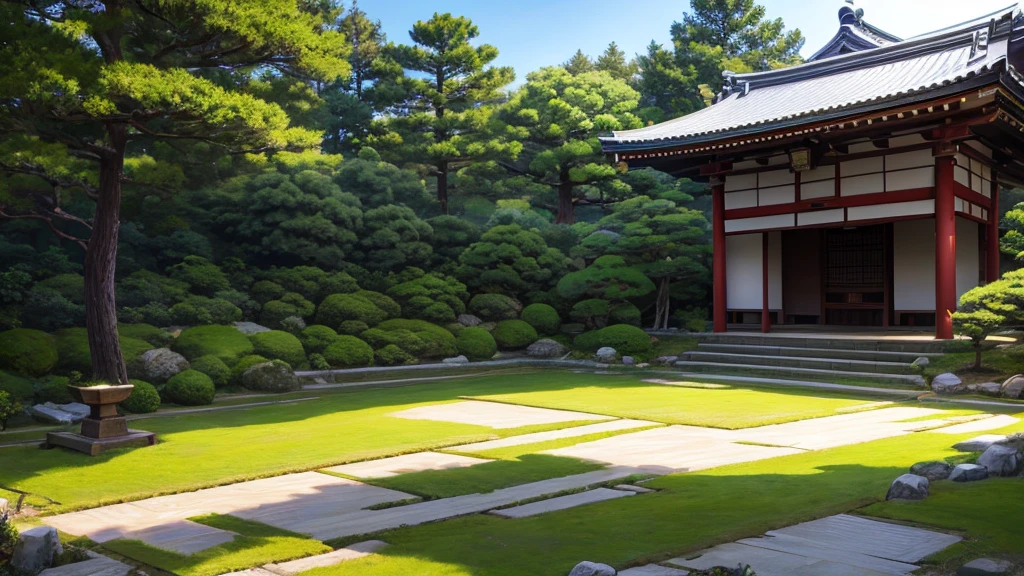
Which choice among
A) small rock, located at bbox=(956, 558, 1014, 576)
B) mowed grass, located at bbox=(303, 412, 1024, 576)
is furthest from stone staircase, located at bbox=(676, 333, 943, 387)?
small rock, located at bbox=(956, 558, 1014, 576)

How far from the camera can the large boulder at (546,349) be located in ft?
57.4

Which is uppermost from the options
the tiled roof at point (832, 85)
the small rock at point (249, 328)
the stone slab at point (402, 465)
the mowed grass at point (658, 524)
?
the tiled roof at point (832, 85)

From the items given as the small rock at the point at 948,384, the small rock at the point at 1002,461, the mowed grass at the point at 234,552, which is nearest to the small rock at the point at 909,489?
the small rock at the point at 1002,461

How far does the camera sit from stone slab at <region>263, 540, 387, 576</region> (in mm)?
4027

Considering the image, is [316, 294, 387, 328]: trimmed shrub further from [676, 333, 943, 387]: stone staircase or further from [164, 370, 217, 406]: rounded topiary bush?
[676, 333, 943, 387]: stone staircase

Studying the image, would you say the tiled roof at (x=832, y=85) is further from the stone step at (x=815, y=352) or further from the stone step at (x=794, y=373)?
the stone step at (x=794, y=373)

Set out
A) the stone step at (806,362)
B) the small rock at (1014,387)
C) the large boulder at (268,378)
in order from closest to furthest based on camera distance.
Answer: the small rock at (1014,387) < the stone step at (806,362) < the large boulder at (268,378)

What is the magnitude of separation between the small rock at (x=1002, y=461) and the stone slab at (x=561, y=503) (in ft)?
8.69

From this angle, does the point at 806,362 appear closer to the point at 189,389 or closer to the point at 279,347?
the point at 279,347

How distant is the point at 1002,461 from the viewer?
5.63 m

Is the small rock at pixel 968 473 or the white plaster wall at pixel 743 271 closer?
the small rock at pixel 968 473

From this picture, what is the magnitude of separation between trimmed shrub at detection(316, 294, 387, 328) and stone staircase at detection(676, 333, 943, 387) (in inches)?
255

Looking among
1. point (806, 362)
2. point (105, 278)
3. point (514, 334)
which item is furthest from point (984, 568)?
point (514, 334)

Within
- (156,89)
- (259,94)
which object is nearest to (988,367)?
(156,89)
